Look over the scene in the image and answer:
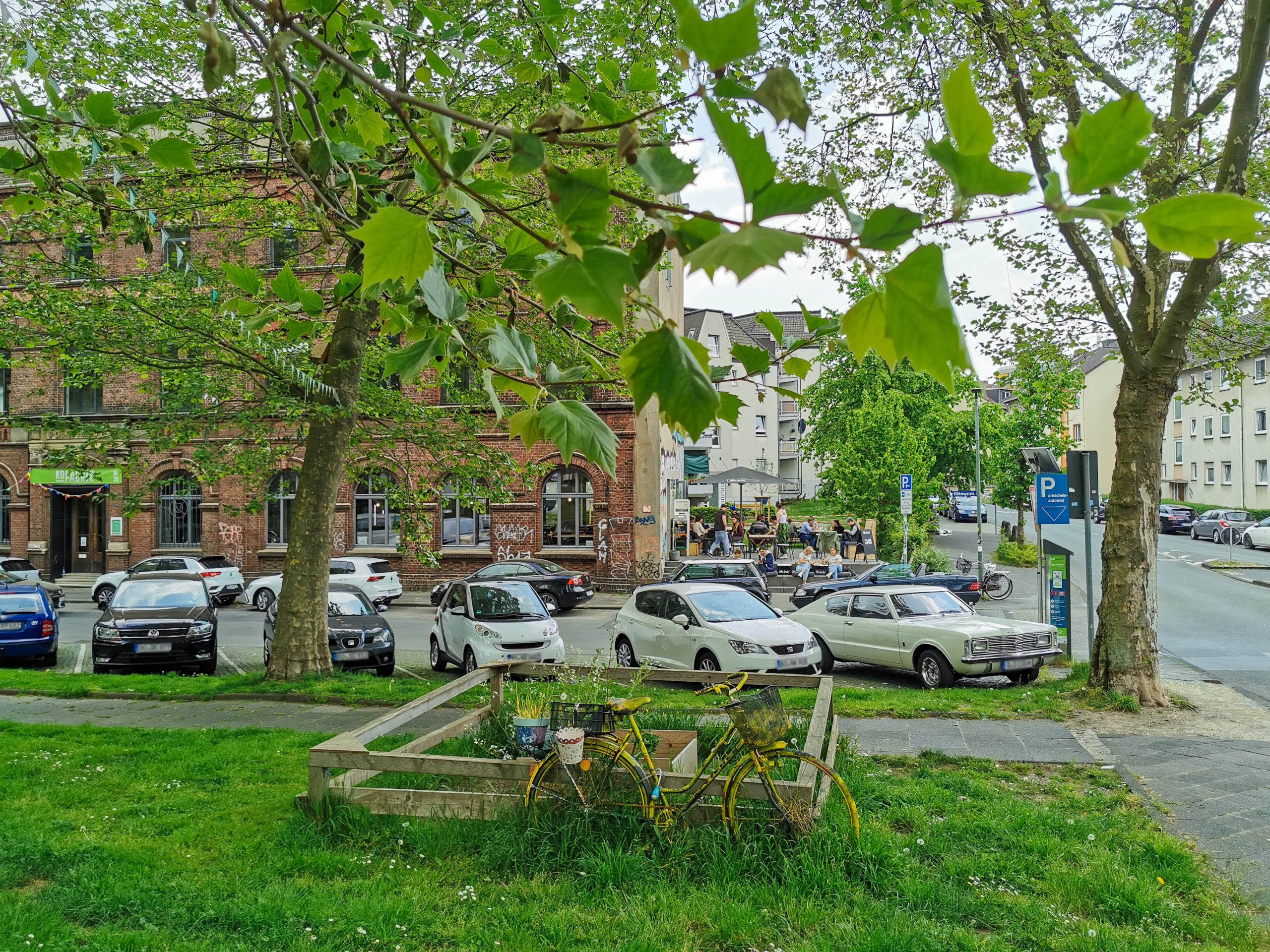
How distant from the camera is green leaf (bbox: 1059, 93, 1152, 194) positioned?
976 mm

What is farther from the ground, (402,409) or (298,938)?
(402,409)

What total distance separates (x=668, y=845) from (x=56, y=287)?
401 inches

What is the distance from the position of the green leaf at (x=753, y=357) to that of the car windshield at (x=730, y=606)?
11.9 m

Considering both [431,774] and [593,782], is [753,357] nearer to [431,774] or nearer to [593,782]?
[593,782]

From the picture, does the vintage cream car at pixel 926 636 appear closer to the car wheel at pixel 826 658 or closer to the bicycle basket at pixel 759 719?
the car wheel at pixel 826 658

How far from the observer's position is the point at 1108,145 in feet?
3.25

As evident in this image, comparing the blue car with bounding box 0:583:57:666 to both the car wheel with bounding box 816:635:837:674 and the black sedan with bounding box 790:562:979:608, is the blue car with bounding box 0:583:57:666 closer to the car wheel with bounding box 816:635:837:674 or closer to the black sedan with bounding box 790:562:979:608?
the car wheel with bounding box 816:635:837:674

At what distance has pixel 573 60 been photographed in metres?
9.68

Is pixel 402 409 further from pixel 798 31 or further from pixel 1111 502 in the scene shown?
pixel 1111 502

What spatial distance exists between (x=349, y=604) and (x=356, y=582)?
9792 mm

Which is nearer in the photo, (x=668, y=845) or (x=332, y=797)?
(x=668, y=845)

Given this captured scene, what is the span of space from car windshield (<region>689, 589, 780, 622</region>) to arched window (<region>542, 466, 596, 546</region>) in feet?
45.8

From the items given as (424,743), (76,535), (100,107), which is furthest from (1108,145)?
(76,535)

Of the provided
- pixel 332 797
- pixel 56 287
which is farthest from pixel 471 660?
pixel 332 797
